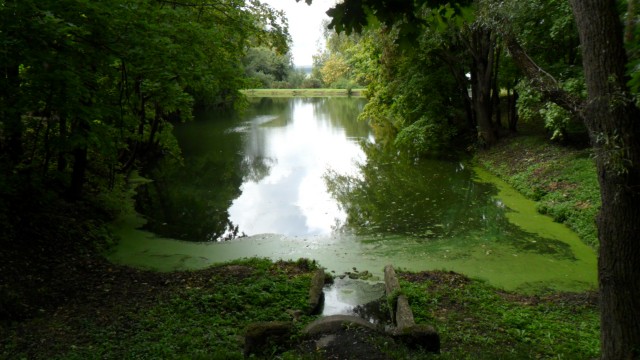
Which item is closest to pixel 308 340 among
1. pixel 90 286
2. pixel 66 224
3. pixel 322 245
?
pixel 90 286

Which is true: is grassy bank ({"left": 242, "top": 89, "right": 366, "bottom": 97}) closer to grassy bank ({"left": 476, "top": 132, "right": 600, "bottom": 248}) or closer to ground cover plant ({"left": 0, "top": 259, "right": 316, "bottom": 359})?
grassy bank ({"left": 476, "top": 132, "right": 600, "bottom": 248})

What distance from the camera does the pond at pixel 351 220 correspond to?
8578mm

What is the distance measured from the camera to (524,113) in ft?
45.9

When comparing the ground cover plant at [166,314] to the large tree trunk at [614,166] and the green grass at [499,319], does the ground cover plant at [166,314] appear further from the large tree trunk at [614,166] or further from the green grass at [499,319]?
the large tree trunk at [614,166]

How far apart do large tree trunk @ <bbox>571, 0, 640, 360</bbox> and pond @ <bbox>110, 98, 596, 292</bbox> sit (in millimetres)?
3552

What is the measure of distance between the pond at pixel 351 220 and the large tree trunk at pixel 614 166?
3552mm

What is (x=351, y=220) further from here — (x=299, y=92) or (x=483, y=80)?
(x=299, y=92)

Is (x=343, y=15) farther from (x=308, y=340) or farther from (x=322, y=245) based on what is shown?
(x=322, y=245)

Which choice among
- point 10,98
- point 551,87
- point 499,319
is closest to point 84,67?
point 10,98

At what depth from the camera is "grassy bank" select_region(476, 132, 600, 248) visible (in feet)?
33.7

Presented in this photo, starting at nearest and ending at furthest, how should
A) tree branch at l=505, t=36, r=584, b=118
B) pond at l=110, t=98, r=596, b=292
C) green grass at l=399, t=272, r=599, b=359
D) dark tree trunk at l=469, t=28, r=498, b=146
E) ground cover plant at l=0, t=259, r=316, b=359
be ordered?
tree branch at l=505, t=36, r=584, b=118
ground cover plant at l=0, t=259, r=316, b=359
green grass at l=399, t=272, r=599, b=359
pond at l=110, t=98, r=596, b=292
dark tree trunk at l=469, t=28, r=498, b=146

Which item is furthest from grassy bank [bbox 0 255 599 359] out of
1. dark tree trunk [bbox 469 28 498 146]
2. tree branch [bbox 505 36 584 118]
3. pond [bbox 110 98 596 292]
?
dark tree trunk [bbox 469 28 498 146]

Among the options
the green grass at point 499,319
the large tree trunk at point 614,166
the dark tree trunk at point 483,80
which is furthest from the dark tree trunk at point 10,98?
the dark tree trunk at point 483,80

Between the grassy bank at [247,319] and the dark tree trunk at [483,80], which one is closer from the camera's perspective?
the grassy bank at [247,319]
